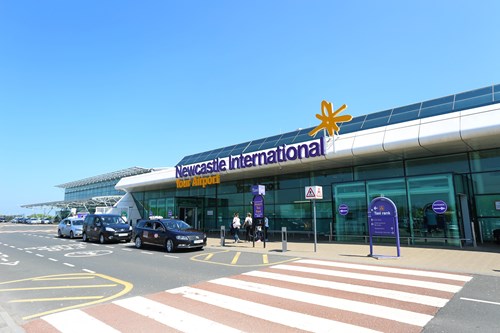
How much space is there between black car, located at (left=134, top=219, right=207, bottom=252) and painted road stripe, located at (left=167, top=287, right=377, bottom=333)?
7.32 m

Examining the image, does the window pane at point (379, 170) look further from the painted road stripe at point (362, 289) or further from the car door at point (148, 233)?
the car door at point (148, 233)

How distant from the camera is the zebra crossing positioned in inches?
194

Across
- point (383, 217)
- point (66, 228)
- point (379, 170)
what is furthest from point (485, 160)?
point (66, 228)

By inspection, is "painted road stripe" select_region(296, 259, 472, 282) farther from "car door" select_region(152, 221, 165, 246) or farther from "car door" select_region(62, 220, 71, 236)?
"car door" select_region(62, 220, 71, 236)

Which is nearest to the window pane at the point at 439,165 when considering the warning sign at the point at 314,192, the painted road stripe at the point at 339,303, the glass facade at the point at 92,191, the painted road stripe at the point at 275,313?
the warning sign at the point at 314,192

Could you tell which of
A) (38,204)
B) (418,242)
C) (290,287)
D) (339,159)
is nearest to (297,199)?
(339,159)

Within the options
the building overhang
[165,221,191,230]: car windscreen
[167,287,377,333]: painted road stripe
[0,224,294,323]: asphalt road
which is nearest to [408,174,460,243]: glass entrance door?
the building overhang

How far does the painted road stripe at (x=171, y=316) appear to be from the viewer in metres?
4.84

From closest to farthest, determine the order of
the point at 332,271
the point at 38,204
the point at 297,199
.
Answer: the point at 332,271
the point at 297,199
the point at 38,204

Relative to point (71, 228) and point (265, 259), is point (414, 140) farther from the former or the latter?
point (71, 228)

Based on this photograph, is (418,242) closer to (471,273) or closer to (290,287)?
(471,273)

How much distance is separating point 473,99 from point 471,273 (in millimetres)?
12411

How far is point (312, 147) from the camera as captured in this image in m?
18.0

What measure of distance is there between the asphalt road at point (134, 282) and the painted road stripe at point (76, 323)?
314mm
